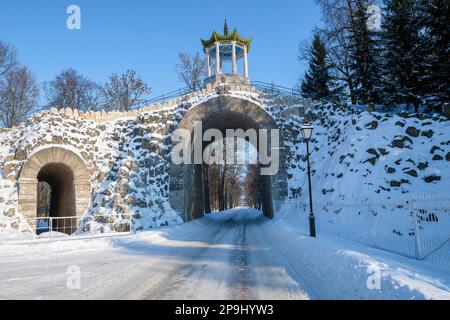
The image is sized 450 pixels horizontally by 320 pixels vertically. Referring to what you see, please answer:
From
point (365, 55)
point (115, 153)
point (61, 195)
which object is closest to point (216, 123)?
point (115, 153)

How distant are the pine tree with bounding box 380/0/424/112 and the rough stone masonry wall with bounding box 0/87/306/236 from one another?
25.1ft

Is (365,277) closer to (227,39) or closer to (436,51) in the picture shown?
(436,51)

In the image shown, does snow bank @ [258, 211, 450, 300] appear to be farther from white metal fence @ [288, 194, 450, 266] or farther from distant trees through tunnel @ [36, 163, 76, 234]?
distant trees through tunnel @ [36, 163, 76, 234]

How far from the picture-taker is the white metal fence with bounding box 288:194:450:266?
905cm

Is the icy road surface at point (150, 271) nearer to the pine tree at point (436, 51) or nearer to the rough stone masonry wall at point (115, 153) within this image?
the rough stone masonry wall at point (115, 153)

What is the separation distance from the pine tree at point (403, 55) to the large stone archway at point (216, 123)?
894 centimetres

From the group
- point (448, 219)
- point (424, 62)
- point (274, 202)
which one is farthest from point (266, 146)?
point (448, 219)

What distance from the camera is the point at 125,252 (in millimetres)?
11844

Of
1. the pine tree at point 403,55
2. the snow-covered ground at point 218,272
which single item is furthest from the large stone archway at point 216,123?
the snow-covered ground at point 218,272

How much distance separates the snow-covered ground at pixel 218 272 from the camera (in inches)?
230

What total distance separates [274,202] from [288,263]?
1416 centimetres

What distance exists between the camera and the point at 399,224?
12016 millimetres

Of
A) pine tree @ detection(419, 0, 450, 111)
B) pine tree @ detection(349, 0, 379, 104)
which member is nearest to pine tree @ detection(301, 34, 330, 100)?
pine tree @ detection(349, 0, 379, 104)

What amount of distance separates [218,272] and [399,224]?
26.2 ft
